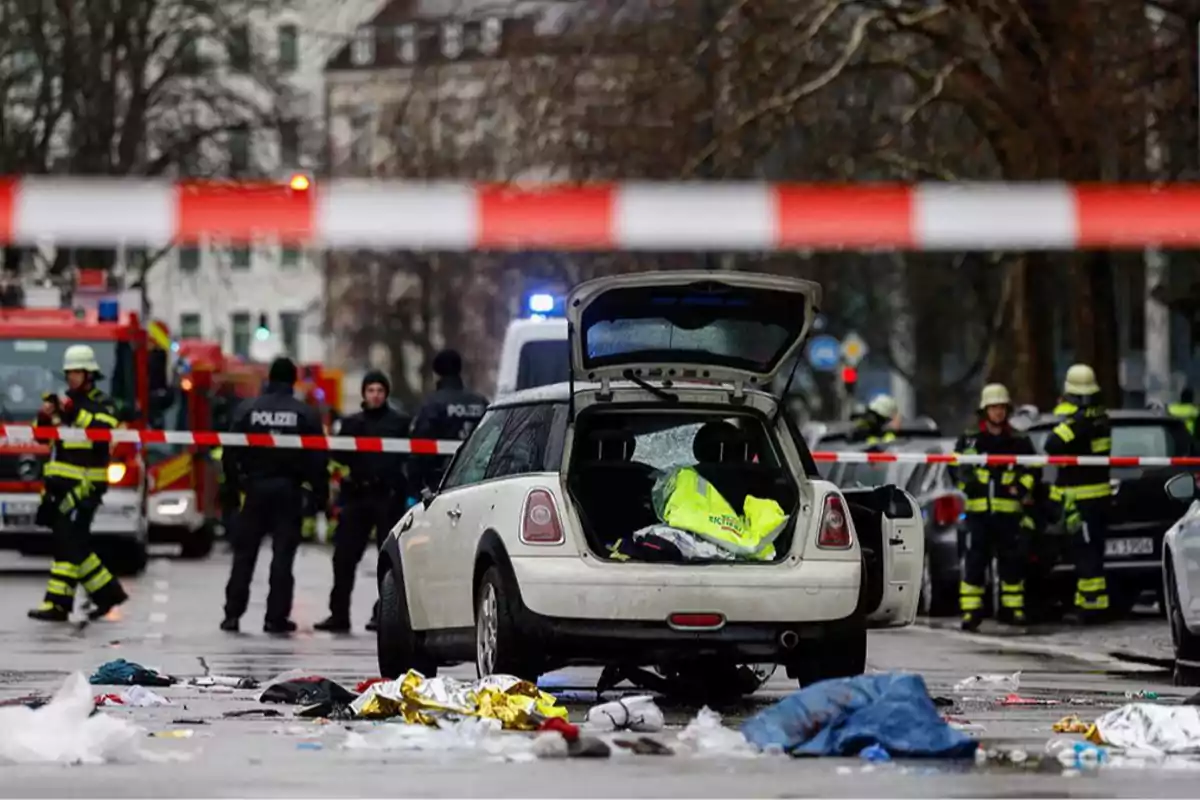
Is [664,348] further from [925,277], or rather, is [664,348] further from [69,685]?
[925,277]

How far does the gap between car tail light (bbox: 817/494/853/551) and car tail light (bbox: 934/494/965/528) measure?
401 inches

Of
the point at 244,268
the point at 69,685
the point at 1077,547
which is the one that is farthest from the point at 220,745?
the point at 244,268

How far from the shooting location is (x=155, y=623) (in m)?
21.0

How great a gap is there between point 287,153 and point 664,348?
39.4m

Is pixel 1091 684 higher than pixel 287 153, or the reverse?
pixel 287 153

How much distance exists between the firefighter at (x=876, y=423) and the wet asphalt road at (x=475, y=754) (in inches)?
197

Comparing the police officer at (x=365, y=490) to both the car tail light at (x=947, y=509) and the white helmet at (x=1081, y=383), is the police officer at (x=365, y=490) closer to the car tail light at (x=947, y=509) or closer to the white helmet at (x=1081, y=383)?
the car tail light at (x=947, y=509)

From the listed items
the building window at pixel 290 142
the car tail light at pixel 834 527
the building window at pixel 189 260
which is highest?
the building window at pixel 290 142

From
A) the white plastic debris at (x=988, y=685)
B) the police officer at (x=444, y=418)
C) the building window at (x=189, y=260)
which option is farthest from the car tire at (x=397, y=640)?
the building window at (x=189, y=260)

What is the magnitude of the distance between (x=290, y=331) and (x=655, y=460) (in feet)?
331

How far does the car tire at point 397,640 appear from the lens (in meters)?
14.5

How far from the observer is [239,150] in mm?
53750

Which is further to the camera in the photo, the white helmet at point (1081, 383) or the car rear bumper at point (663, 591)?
the white helmet at point (1081, 383)

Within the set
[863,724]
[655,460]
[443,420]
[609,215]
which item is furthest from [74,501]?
[863,724]
